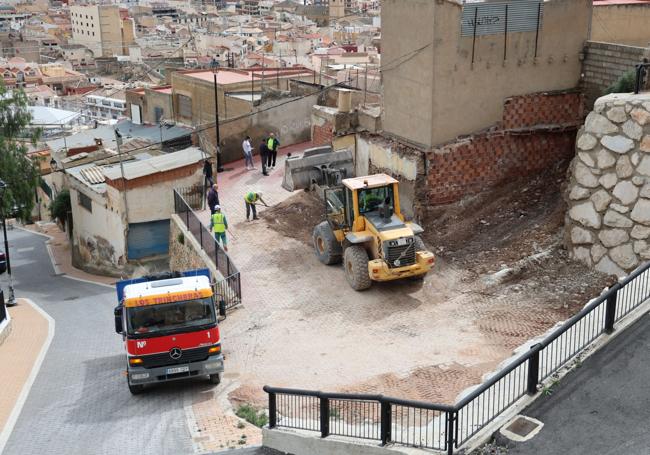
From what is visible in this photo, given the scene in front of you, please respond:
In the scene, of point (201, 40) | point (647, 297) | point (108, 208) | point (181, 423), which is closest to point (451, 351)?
point (647, 297)

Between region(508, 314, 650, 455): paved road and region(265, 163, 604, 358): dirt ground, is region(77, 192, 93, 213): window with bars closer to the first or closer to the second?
region(265, 163, 604, 358): dirt ground

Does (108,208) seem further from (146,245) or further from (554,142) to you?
(554,142)

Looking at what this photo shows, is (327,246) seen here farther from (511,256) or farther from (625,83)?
(625,83)

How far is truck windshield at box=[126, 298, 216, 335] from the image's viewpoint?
49.7ft

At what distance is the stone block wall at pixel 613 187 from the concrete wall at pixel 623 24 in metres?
9.71

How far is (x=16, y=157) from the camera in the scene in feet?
115

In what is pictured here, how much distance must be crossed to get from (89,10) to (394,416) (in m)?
165

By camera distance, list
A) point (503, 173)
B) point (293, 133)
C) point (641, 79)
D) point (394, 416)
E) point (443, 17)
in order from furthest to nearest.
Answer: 1. point (293, 133)
2. point (503, 173)
3. point (443, 17)
4. point (641, 79)
5. point (394, 416)

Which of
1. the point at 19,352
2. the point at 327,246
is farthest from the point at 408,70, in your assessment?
the point at 19,352

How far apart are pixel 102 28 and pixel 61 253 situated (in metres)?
133

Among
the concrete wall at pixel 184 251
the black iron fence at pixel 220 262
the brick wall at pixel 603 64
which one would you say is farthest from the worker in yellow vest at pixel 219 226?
the brick wall at pixel 603 64

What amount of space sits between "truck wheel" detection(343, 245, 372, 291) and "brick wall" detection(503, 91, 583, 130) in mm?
5852

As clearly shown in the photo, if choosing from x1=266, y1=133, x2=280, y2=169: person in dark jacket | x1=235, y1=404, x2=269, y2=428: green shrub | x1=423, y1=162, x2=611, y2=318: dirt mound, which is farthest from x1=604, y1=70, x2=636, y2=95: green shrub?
x1=266, y1=133, x2=280, y2=169: person in dark jacket

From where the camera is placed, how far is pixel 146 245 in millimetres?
28109
